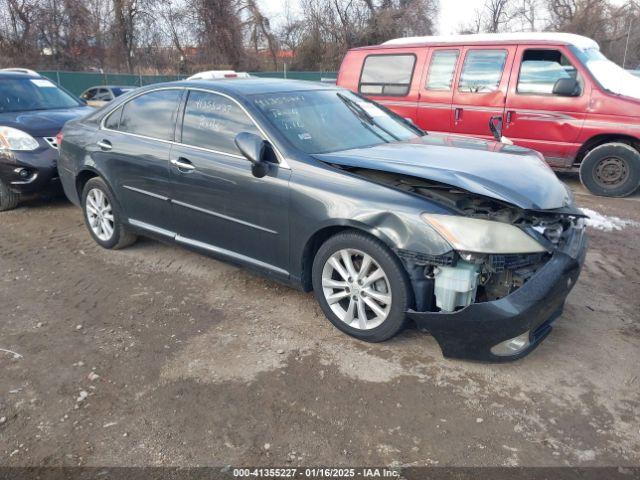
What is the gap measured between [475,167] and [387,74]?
5.21 m

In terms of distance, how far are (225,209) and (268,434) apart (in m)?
1.73

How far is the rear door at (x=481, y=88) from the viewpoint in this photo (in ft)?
23.1

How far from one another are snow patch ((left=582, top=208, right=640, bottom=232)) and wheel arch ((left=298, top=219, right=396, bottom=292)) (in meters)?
3.44

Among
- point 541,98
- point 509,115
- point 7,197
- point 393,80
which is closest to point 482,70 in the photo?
point 509,115

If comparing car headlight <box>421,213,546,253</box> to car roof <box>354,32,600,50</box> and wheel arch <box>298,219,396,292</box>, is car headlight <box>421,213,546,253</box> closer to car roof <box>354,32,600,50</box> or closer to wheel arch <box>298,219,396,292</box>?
wheel arch <box>298,219,396,292</box>

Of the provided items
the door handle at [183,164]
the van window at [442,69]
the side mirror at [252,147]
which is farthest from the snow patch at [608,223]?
the door handle at [183,164]

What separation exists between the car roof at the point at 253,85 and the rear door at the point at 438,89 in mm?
3550

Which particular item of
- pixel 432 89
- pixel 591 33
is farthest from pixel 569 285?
pixel 591 33

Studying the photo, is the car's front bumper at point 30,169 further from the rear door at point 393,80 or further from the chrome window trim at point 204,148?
the rear door at point 393,80

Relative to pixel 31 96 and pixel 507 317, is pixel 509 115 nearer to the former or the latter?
pixel 507 317

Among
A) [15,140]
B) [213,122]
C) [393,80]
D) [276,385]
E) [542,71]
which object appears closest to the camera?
[276,385]

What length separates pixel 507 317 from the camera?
276 centimetres

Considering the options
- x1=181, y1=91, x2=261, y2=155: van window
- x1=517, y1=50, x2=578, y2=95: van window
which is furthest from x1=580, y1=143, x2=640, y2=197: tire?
x1=181, y1=91, x2=261, y2=155: van window

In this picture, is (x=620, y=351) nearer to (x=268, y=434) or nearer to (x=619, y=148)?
(x=268, y=434)
